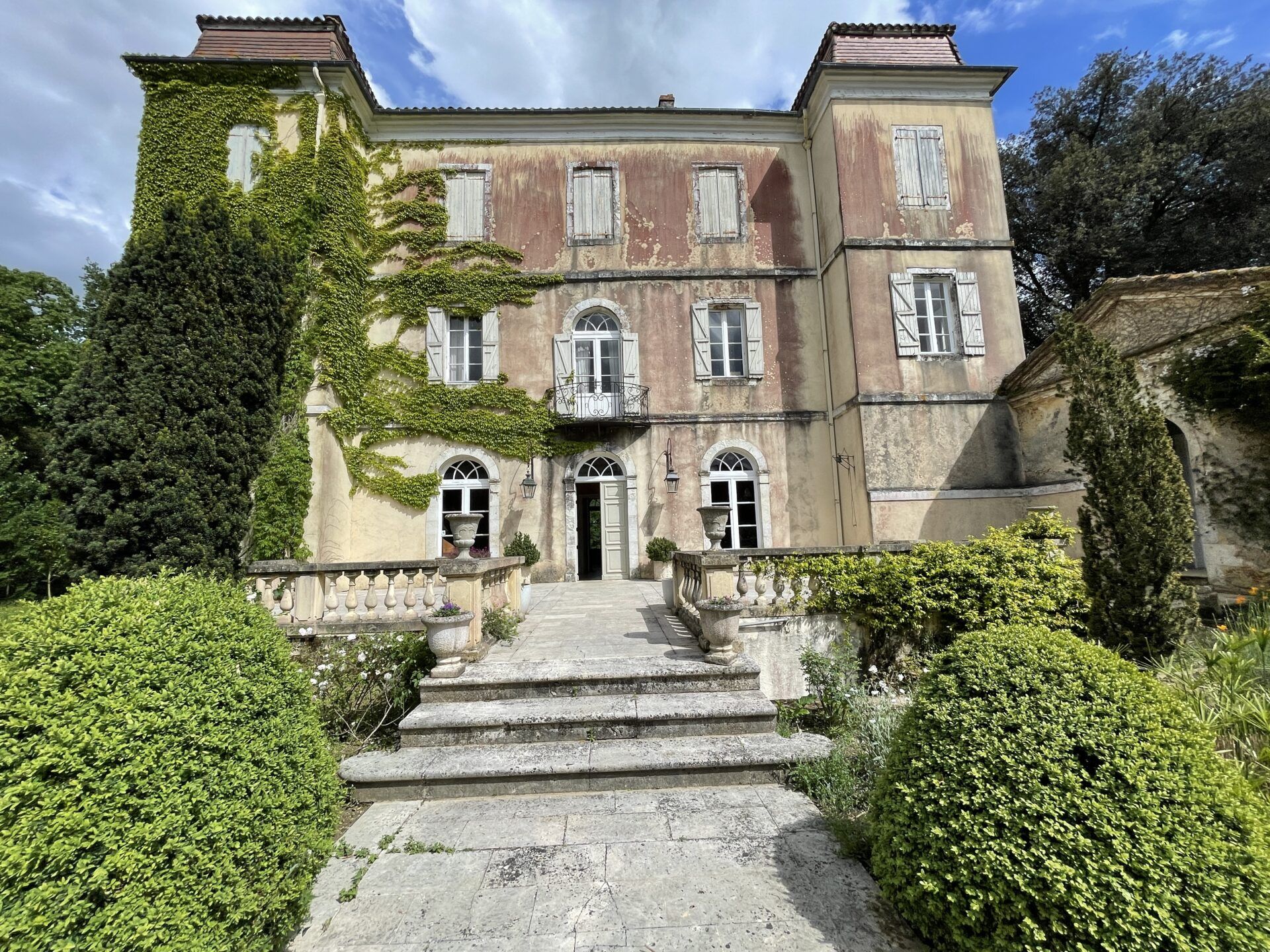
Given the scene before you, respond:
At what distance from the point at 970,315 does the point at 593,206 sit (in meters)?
8.77

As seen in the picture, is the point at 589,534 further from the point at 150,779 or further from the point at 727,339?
the point at 150,779

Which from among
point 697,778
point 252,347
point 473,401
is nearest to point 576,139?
point 473,401

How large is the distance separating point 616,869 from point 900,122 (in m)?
14.6

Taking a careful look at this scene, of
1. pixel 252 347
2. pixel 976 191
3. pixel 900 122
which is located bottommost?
pixel 252 347

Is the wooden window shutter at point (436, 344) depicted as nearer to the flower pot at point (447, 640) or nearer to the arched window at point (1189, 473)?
the flower pot at point (447, 640)

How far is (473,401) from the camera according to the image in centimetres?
1204

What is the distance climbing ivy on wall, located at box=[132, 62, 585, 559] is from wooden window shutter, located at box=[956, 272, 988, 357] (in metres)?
8.67

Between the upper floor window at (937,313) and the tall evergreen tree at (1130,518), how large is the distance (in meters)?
6.54

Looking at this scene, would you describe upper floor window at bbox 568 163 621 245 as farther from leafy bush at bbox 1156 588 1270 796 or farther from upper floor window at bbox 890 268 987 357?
leafy bush at bbox 1156 588 1270 796

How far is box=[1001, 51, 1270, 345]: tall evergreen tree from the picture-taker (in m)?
14.6

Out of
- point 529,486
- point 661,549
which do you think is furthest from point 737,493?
point 529,486

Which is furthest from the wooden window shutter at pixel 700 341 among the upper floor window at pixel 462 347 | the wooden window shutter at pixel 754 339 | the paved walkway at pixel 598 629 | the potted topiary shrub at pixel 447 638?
the potted topiary shrub at pixel 447 638

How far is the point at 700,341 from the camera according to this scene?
40.9 ft

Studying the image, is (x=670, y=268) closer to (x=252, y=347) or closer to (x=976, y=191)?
(x=976, y=191)
